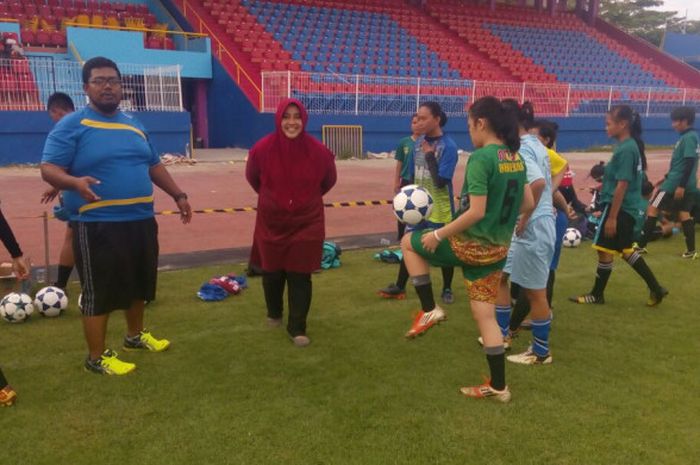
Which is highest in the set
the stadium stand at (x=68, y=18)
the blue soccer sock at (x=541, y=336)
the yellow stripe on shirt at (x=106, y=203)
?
the stadium stand at (x=68, y=18)

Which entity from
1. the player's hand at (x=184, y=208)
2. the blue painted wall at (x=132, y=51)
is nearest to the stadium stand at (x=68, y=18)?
the blue painted wall at (x=132, y=51)

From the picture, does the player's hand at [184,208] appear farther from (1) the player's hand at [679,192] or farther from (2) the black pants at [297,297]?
(1) the player's hand at [679,192]

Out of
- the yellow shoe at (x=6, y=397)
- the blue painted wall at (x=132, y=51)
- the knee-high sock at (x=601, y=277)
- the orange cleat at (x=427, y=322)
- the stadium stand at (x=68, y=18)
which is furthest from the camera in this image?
the stadium stand at (x=68, y=18)

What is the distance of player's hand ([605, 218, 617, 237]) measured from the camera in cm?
523

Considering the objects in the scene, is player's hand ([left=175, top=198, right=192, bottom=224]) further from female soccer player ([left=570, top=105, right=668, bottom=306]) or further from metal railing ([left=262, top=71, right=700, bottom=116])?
metal railing ([left=262, top=71, right=700, bottom=116])

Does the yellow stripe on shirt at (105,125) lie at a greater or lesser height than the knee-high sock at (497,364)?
greater

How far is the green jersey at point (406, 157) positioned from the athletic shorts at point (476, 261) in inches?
100

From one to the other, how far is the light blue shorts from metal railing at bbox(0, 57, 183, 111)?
45.4 ft

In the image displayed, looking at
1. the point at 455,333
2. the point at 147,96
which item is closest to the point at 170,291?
the point at 455,333

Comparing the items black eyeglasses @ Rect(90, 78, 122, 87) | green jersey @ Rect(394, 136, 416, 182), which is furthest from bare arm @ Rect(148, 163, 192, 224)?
green jersey @ Rect(394, 136, 416, 182)

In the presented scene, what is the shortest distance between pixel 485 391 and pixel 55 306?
3.66 m

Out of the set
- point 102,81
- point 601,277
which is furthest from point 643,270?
point 102,81

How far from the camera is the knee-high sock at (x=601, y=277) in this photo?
564 centimetres

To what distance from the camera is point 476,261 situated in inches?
137
